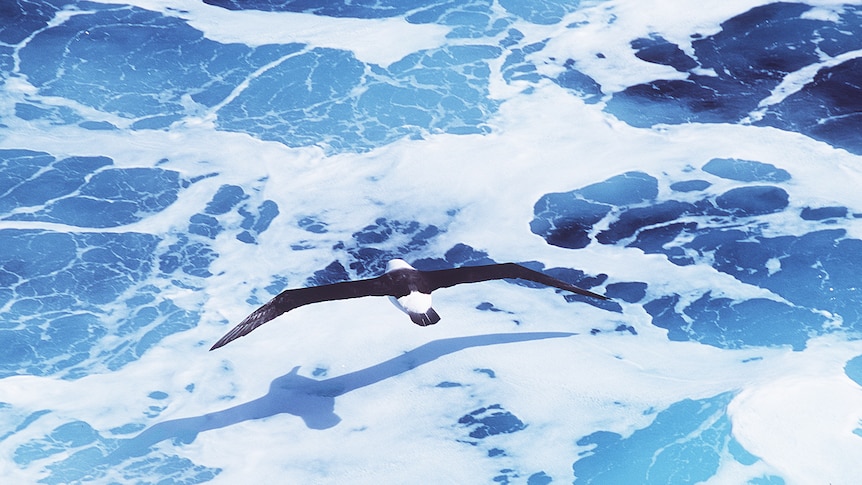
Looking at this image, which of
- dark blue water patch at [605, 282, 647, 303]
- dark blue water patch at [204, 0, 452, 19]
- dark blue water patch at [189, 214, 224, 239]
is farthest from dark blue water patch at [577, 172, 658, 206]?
→ dark blue water patch at [204, 0, 452, 19]

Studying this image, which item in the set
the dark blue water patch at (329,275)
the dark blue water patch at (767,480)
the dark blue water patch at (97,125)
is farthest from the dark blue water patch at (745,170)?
the dark blue water patch at (97,125)

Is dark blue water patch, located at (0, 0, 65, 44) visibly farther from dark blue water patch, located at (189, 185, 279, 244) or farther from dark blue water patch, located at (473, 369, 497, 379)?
dark blue water patch, located at (473, 369, 497, 379)

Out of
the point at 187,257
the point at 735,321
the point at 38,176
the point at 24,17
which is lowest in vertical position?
the point at 735,321

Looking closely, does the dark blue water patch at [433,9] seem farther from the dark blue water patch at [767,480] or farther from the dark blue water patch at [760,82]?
the dark blue water patch at [767,480]

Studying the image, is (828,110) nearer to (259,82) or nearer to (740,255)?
(740,255)

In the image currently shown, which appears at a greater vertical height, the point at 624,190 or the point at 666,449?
the point at 624,190

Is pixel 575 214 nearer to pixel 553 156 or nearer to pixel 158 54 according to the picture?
pixel 553 156

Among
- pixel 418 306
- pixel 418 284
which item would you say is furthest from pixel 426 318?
pixel 418 284

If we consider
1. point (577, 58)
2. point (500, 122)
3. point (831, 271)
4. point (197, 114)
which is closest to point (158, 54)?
point (197, 114)
